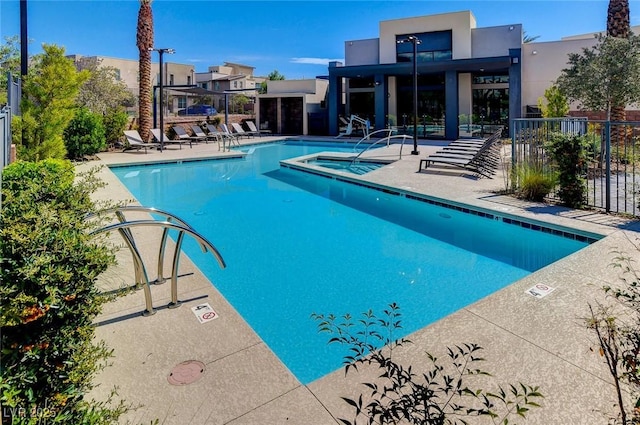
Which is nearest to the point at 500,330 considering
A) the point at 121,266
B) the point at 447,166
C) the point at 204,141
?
the point at 121,266

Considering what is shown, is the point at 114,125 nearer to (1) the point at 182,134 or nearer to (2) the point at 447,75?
(1) the point at 182,134

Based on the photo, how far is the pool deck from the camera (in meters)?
2.57

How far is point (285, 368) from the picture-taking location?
3.03m

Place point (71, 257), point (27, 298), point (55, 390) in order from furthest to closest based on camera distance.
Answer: point (71, 257) → point (55, 390) → point (27, 298)

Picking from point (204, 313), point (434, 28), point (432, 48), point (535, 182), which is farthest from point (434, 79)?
point (204, 313)

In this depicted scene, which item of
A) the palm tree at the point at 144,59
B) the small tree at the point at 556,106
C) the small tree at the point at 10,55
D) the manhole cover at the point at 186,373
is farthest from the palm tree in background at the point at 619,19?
the small tree at the point at 10,55

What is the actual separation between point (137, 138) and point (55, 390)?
18355 mm

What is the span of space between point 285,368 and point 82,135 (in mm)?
15722

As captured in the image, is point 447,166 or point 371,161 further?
point 371,161

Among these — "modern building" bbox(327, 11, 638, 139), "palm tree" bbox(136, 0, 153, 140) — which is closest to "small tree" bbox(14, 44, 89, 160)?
"palm tree" bbox(136, 0, 153, 140)

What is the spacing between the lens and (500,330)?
3484 mm

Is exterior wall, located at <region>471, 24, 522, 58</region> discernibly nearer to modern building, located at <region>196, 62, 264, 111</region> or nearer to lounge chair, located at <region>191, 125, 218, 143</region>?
lounge chair, located at <region>191, 125, 218, 143</region>

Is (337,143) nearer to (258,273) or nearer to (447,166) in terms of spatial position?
(447,166)

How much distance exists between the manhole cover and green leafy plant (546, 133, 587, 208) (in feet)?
23.5
